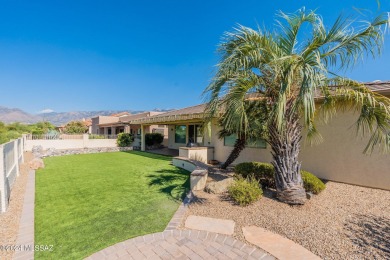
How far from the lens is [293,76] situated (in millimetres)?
5367

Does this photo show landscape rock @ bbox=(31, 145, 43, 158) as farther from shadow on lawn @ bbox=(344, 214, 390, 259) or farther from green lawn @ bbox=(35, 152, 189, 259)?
shadow on lawn @ bbox=(344, 214, 390, 259)

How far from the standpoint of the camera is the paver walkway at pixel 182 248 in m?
3.84

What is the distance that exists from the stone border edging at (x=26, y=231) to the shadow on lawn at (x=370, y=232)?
6644 mm

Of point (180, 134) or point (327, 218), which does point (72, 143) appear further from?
point (327, 218)

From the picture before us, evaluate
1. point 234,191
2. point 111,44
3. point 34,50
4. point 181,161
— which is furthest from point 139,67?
point 234,191

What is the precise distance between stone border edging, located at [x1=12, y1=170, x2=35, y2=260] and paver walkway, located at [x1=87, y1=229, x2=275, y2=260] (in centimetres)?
143

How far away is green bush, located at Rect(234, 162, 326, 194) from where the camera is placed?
6.93m

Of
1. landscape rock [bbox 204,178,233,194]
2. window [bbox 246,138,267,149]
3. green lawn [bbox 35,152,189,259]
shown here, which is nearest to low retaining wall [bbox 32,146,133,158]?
green lawn [bbox 35,152,189,259]

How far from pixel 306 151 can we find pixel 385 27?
6.21 meters

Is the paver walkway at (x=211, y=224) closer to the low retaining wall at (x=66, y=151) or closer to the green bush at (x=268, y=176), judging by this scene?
the green bush at (x=268, y=176)

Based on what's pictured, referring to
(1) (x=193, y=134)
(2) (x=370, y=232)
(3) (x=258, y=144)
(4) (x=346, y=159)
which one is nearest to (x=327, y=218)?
(2) (x=370, y=232)

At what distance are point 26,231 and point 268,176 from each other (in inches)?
302

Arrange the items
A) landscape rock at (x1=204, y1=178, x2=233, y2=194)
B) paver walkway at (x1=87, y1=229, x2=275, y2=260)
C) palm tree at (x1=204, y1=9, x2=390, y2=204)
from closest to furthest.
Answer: paver walkway at (x1=87, y1=229, x2=275, y2=260) < palm tree at (x1=204, y1=9, x2=390, y2=204) < landscape rock at (x1=204, y1=178, x2=233, y2=194)

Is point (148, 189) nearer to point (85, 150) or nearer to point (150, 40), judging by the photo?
point (85, 150)
